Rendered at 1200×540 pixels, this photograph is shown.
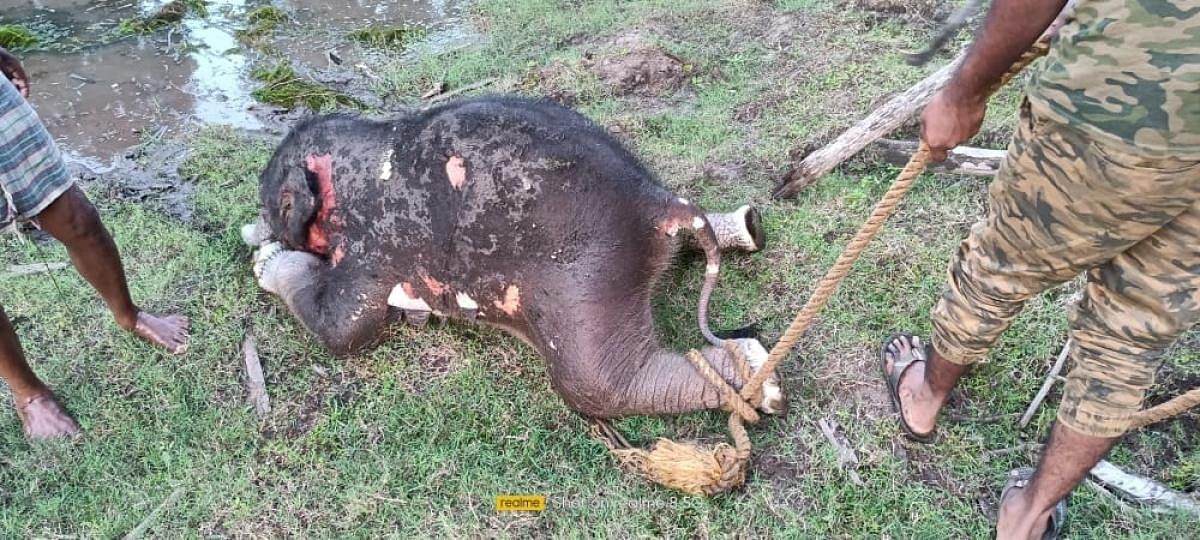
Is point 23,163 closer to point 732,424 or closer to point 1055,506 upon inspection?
point 732,424

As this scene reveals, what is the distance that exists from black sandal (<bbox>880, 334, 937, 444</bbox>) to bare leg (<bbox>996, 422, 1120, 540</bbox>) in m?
0.35

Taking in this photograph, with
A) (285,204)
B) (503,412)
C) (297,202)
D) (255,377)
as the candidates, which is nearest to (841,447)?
(503,412)

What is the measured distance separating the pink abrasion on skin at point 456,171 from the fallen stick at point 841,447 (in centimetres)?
174

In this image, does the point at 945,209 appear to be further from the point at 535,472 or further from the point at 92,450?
the point at 92,450

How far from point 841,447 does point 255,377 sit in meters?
2.54

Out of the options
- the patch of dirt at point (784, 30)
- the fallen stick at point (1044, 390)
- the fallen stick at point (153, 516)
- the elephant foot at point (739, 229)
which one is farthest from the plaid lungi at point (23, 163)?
the patch of dirt at point (784, 30)

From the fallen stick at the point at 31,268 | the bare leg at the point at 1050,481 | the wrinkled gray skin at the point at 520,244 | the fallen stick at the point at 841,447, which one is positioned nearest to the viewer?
the bare leg at the point at 1050,481

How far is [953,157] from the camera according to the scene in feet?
12.4

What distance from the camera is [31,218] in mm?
2744

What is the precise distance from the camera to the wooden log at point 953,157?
3.72 meters

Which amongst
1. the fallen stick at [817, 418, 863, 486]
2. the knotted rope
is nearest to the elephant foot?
the knotted rope

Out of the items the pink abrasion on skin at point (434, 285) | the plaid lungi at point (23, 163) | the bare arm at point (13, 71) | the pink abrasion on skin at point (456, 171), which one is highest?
the bare arm at point (13, 71)

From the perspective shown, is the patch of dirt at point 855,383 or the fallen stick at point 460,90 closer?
the patch of dirt at point 855,383

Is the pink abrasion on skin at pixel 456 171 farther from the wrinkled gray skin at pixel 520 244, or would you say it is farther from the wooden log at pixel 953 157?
the wooden log at pixel 953 157
